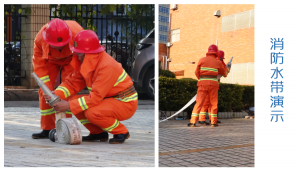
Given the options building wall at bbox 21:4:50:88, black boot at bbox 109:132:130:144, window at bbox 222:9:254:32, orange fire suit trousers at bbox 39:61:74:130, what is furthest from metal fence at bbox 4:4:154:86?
black boot at bbox 109:132:130:144

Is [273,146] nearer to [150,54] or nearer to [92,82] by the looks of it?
[92,82]

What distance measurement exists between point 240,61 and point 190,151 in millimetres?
6229

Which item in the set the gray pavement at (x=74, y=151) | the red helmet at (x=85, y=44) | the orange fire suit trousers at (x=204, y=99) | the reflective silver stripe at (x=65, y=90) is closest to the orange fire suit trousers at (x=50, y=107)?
the gray pavement at (x=74, y=151)

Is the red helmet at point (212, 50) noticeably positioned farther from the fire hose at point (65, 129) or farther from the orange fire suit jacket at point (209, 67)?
the fire hose at point (65, 129)

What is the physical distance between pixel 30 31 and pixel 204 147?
6860 millimetres

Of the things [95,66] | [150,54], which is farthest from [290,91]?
[150,54]

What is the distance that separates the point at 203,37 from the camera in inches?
271

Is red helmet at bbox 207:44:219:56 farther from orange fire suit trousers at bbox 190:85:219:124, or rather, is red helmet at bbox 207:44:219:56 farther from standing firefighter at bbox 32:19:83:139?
standing firefighter at bbox 32:19:83:139

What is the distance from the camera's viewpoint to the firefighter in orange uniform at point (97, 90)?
4.25 metres

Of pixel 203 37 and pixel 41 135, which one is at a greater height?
pixel 203 37

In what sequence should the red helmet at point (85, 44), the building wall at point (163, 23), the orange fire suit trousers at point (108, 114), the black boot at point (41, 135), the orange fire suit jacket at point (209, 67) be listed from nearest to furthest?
1. the building wall at point (163, 23)
2. the red helmet at point (85, 44)
3. the orange fire suit trousers at point (108, 114)
4. the black boot at point (41, 135)
5. the orange fire suit jacket at point (209, 67)

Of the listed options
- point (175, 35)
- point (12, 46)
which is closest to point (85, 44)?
point (175, 35)

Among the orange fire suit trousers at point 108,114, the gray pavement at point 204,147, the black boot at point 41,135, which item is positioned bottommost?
the gray pavement at point 204,147

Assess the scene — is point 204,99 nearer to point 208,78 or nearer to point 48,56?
point 208,78
